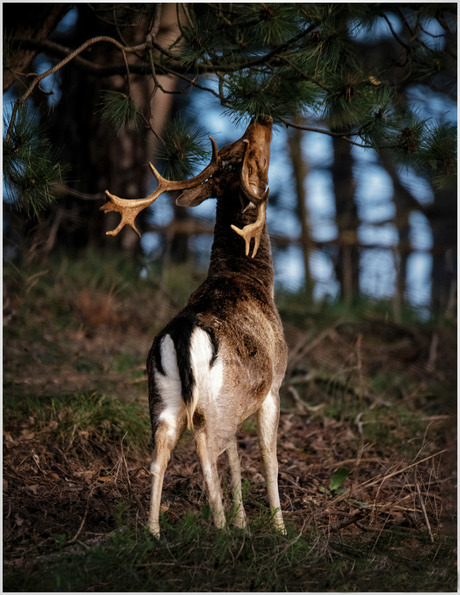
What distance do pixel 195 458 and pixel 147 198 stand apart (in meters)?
2.11

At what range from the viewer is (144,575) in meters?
3.06

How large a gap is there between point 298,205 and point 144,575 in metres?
9.12

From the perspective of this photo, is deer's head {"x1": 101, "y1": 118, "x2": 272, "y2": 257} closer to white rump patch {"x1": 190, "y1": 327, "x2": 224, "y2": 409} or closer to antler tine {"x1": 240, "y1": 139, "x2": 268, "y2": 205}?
antler tine {"x1": 240, "y1": 139, "x2": 268, "y2": 205}

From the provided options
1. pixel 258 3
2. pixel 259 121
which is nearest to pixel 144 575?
pixel 259 121

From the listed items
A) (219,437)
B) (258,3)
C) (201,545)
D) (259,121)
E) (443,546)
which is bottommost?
(443,546)

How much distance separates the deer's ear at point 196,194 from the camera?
14.3ft

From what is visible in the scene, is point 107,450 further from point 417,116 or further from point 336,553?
point 417,116

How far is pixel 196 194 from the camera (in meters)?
4.40

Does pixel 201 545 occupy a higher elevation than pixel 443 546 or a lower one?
higher

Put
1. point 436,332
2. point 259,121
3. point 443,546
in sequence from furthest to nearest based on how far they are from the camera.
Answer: point 436,332, point 259,121, point 443,546

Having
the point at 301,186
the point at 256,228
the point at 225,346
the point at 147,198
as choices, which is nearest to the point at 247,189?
the point at 256,228

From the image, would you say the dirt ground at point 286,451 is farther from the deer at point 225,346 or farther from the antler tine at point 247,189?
the antler tine at point 247,189

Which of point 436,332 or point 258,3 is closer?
point 258,3

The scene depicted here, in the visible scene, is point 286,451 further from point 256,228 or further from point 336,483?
point 256,228
